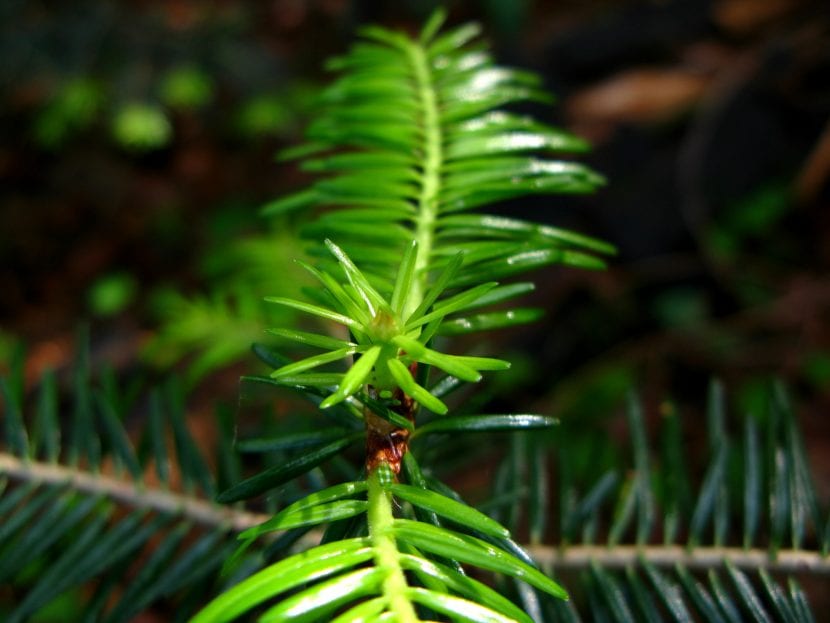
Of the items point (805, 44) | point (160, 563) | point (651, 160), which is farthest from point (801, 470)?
point (805, 44)

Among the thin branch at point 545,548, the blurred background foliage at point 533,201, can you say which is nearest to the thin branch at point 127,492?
the thin branch at point 545,548

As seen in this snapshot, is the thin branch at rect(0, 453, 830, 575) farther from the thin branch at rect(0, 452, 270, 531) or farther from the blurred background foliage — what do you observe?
the blurred background foliage

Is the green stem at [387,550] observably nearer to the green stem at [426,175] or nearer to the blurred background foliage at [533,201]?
the green stem at [426,175]

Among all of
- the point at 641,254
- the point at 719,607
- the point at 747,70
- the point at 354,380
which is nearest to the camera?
the point at 354,380

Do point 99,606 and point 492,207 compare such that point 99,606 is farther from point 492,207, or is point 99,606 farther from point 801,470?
point 492,207

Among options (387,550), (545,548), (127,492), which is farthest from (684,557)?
(127,492)

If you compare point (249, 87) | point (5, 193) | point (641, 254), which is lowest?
point (641, 254)

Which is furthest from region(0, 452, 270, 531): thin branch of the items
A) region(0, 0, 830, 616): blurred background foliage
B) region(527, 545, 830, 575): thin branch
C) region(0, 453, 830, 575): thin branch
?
region(0, 0, 830, 616): blurred background foliage

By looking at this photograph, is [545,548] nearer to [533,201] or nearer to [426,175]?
[426,175]
